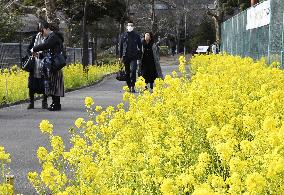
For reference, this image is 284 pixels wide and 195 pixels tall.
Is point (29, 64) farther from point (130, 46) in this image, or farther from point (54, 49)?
point (130, 46)

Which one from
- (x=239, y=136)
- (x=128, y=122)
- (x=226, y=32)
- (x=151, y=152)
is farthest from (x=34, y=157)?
(x=226, y=32)

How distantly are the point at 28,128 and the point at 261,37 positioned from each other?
1034cm

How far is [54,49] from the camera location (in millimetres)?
12852

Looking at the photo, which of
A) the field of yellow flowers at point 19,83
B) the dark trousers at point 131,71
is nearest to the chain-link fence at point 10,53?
the field of yellow flowers at point 19,83

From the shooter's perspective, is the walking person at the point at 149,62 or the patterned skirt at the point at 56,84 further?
the walking person at the point at 149,62

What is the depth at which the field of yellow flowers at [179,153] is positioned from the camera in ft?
10.9

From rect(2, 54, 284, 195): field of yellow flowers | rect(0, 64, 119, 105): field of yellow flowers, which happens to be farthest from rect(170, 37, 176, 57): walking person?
rect(2, 54, 284, 195): field of yellow flowers

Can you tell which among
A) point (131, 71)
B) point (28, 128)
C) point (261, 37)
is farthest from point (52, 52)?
point (261, 37)

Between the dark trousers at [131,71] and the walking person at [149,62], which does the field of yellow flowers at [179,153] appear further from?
the walking person at [149,62]

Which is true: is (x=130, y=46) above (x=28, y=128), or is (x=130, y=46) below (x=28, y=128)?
above

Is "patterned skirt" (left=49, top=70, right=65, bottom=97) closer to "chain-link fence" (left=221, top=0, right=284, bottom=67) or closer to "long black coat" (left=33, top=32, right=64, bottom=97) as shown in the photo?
"long black coat" (left=33, top=32, right=64, bottom=97)

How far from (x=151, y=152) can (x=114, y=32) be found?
5906cm

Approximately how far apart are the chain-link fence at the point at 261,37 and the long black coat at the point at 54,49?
4.60 metres

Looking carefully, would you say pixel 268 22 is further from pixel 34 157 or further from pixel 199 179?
pixel 199 179
